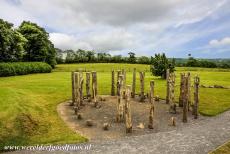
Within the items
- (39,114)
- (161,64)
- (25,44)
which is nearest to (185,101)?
(39,114)

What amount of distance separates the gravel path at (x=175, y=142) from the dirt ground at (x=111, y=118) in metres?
1.29

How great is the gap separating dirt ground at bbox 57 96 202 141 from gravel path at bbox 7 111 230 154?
1286 millimetres

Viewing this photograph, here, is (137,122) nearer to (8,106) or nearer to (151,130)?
(151,130)

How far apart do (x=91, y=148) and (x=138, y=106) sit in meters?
12.0

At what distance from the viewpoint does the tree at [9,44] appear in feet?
202

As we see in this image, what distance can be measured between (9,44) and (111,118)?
45.5 metres

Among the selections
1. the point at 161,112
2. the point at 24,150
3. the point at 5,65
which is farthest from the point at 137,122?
the point at 5,65

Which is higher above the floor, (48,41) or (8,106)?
(48,41)

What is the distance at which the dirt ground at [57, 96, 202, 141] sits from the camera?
22.1 m

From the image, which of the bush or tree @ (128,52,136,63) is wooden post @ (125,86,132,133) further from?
tree @ (128,52,136,63)

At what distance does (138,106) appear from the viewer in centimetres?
2991

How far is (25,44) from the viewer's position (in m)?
76.1

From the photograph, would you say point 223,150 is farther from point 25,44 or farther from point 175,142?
point 25,44

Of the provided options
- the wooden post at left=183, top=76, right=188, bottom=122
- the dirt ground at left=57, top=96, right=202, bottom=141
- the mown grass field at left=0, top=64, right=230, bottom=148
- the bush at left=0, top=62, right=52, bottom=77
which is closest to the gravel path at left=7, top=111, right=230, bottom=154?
the dirt ground at left=57, top=96, right=202, bottom=141
